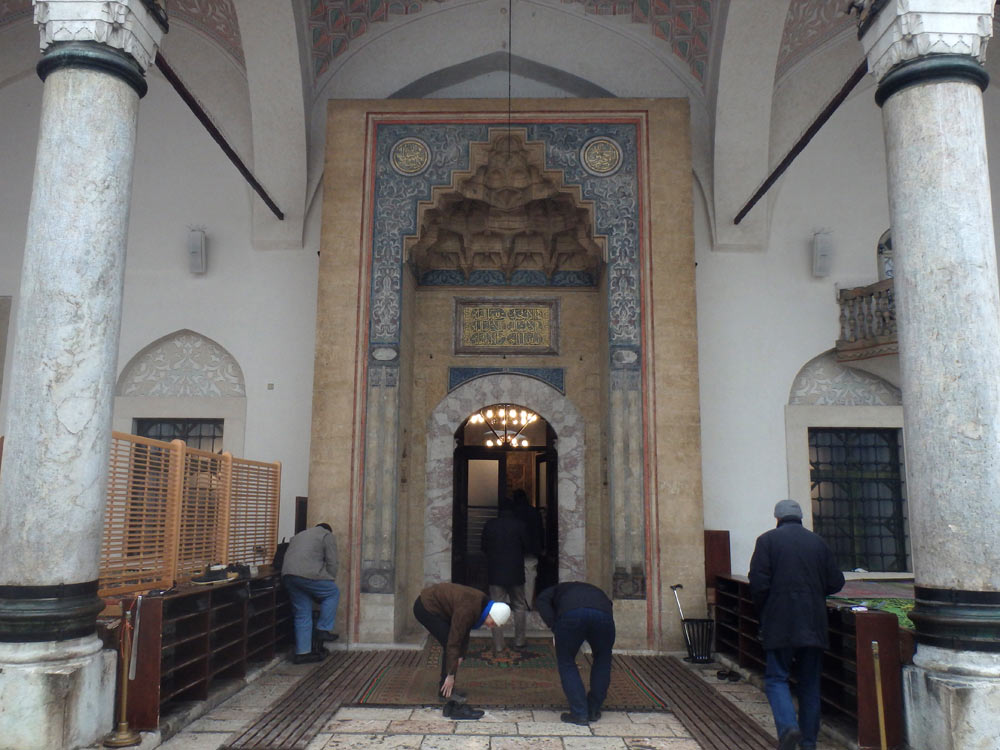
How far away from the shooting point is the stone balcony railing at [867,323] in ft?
22.3

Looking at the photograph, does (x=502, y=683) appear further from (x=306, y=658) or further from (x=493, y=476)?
(x=493, y=476)

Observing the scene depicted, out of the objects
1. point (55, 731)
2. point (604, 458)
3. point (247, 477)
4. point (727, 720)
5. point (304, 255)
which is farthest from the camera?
point (304, 255)

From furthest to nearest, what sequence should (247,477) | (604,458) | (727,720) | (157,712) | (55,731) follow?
1. (604,458)
2. (247,477)
3. (727,720)
4. (157,712)
5. (55,731)

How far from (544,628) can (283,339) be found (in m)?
3.38

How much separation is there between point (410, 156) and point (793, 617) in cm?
468

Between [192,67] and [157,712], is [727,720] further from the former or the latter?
[192,67]

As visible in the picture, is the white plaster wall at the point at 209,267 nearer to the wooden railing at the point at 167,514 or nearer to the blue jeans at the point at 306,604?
the wooden railing at the point at 167,514

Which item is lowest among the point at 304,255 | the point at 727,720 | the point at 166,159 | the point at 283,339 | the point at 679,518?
the point at 727,720

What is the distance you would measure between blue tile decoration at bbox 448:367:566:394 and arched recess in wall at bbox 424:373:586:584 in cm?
4

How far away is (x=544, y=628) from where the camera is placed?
276 inches

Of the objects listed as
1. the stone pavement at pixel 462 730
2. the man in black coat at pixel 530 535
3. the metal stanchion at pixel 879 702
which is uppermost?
the man in black coat at pixel 530 535

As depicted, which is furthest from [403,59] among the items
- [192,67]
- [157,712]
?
[157,712]

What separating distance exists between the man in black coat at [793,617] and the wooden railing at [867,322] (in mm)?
3587

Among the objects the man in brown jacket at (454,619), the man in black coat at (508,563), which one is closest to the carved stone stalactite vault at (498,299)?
the man in black coat at (508,563)
